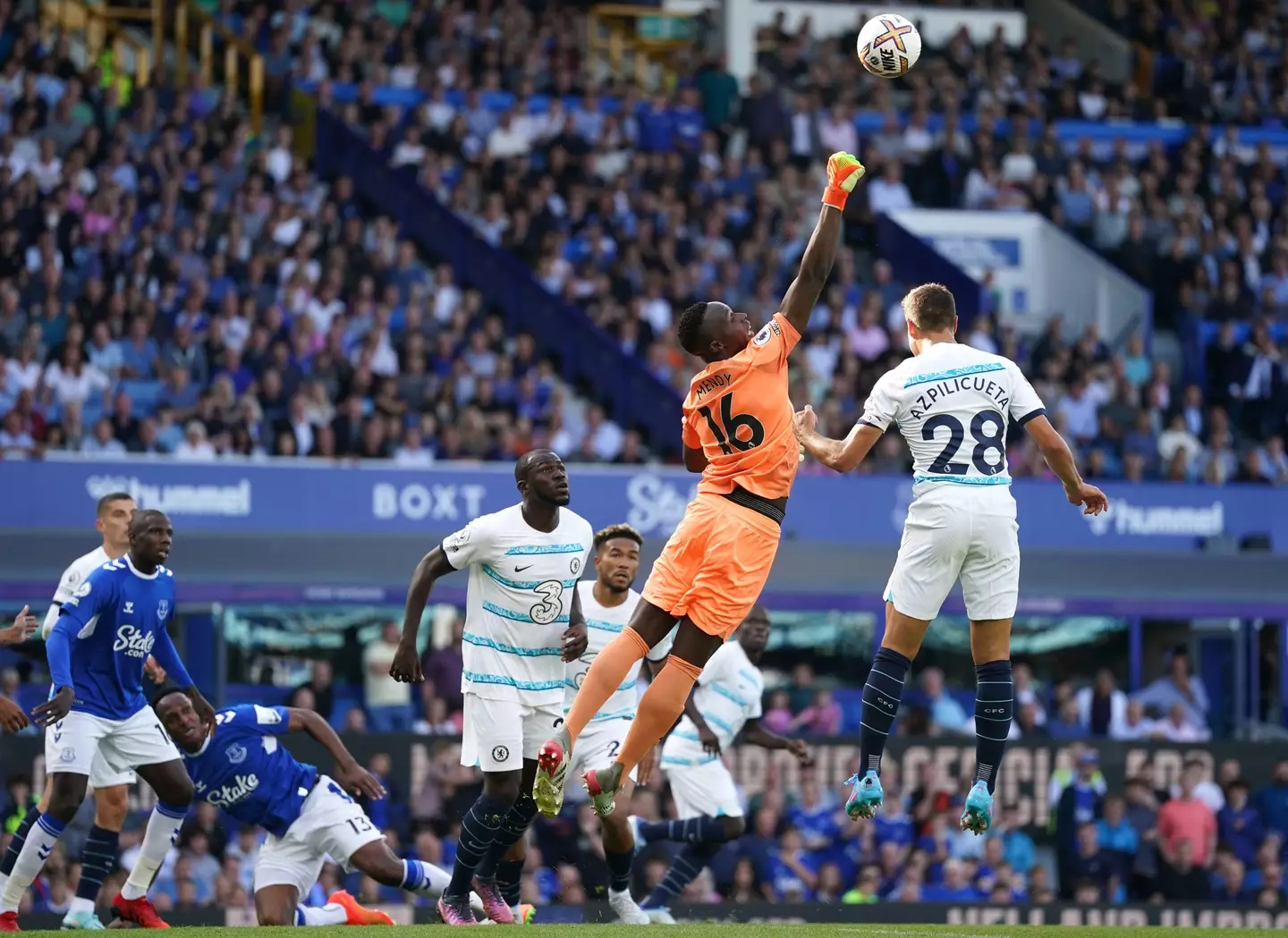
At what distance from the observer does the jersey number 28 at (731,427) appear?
980cm

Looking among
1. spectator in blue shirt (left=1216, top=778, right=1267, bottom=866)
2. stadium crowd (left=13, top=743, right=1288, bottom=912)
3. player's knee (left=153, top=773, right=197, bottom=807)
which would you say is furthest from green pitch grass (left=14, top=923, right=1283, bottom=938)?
spectator in blue shirt (left=1216, top=778, right=1267, bottom=866)

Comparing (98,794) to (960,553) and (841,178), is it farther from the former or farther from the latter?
(841,178)

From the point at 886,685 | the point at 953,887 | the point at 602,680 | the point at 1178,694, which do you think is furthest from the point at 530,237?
the point at 602,680

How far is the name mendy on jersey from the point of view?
987cm

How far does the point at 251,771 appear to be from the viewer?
1262 cm

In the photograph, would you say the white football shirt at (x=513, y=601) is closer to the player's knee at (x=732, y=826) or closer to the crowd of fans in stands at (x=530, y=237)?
the player's knee at (x=732, y=826)

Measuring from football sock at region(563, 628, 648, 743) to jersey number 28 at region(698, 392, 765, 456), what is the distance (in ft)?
3.19

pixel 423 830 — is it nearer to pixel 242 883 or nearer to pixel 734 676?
pixel 242 883

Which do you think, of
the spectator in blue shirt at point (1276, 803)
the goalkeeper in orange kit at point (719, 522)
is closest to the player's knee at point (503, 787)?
the goalkeeper in orange kit at point (719, 522)

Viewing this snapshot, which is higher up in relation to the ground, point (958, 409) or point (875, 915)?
point (958, 409)

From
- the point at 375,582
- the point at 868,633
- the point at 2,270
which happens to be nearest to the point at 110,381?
the point at 2,270

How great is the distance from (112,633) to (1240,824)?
10448 mm

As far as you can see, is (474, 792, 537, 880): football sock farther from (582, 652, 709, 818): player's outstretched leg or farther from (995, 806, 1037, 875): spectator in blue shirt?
(995, 806, 1037, 875): spectator in blue shirt

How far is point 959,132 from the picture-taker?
2791cm
